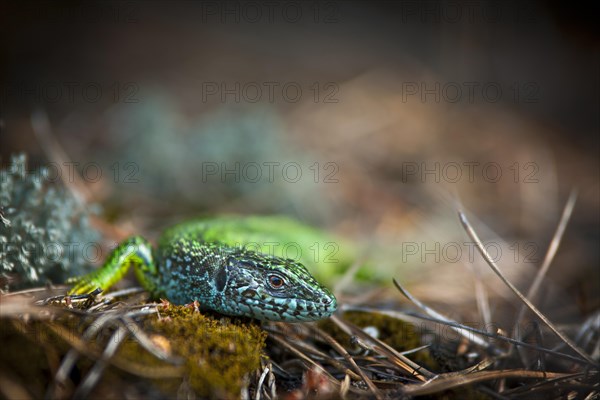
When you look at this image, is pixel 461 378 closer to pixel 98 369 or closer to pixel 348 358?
pixel 348 358

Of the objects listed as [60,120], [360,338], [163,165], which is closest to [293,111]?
[163,165]

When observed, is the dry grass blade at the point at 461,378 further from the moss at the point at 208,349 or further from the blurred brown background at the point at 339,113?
the blurred brown background at the point at 339,113

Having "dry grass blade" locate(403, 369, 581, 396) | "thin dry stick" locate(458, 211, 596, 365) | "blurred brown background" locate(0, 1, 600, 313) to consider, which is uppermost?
"blurred brown background" locate(0, 1, 600, 313)

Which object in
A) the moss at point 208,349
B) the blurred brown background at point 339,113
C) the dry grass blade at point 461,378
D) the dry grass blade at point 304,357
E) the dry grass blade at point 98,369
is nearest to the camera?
the dry grass blade at point 98,369

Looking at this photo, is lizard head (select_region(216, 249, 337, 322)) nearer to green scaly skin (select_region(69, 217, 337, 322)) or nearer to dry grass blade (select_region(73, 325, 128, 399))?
green scaly skin (select_region(69, 217, 337, 322))

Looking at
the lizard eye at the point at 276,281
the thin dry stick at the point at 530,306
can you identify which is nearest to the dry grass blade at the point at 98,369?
the lizard eye at the point at 276,281

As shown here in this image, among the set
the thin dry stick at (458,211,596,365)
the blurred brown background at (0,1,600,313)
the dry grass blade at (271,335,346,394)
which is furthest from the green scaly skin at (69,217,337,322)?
the blurred brown background at (0,1,600,313)
